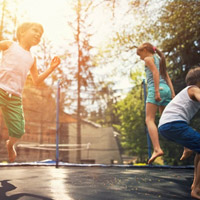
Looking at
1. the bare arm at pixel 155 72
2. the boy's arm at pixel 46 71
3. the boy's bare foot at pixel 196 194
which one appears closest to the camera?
the boy's bare foot at pixel 196 194

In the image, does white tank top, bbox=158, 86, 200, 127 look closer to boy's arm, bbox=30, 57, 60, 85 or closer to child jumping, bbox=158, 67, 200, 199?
child jumping, bbox=158, 67, 200, 199

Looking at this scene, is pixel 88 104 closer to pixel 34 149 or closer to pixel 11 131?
pixel 34 149

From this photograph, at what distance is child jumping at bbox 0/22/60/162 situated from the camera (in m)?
1.66

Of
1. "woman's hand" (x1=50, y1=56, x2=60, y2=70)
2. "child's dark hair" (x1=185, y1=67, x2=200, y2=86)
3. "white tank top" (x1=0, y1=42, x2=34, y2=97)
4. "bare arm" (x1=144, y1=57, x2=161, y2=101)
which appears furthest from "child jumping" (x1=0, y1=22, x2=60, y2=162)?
"child's dark hair" (x1=185, y1=67, x2=200, y2=86)

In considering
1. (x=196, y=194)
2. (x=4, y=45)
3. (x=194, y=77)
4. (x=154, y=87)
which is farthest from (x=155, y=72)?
(x=4, y=45)

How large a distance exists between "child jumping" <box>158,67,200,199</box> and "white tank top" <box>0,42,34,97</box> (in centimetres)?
104

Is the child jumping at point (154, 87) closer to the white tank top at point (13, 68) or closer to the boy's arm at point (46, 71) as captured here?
the boy's arm at point (46, 71)

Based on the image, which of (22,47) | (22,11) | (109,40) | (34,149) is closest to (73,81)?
(109,40)

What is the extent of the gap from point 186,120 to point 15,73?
119 cm

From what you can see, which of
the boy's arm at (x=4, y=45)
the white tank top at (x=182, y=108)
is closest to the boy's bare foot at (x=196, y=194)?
the white tank top at (x=182, y=108)

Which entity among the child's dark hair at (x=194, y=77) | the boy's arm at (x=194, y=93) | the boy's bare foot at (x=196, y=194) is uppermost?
the child's dark hair at (x=194, y=77)

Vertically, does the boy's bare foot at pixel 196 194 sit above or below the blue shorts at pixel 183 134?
A: below

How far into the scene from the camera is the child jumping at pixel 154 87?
Result: 2.09 meters

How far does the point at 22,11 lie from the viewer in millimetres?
7297
